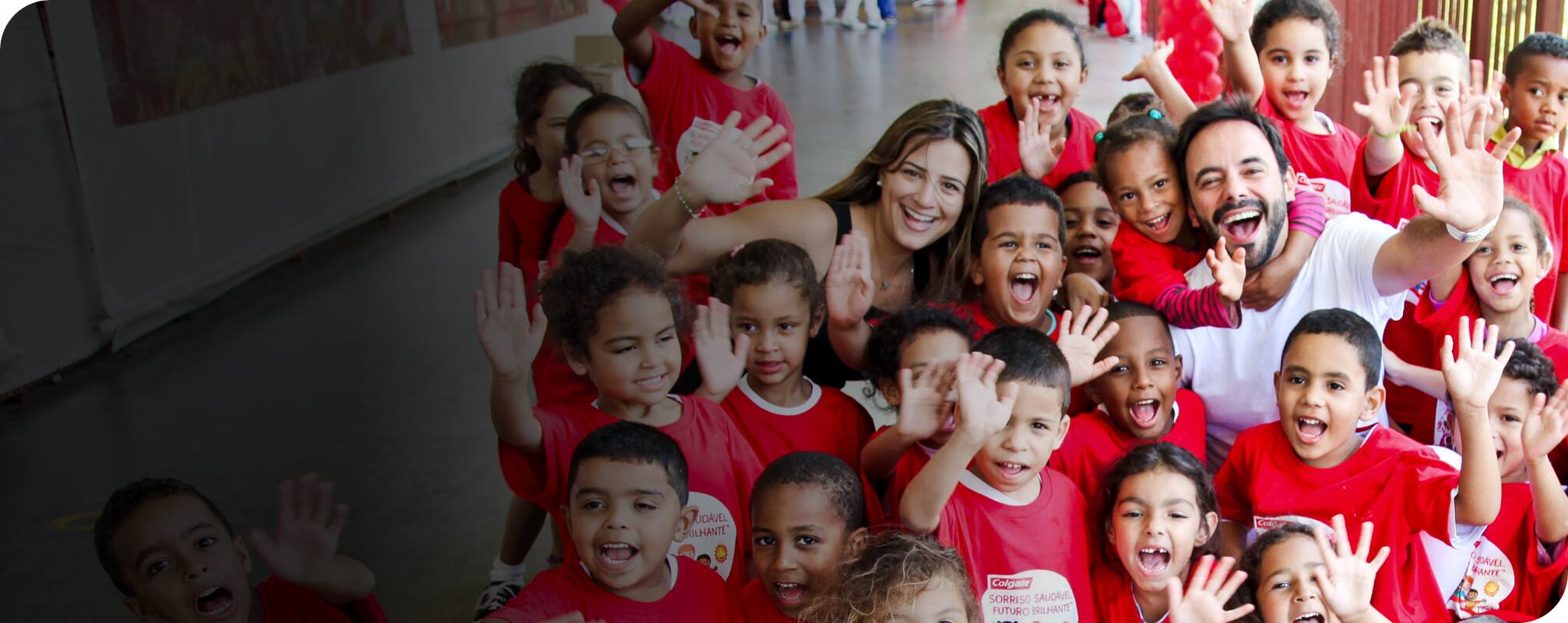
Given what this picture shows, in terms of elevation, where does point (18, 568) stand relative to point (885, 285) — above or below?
below

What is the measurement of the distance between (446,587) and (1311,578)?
1545 millimetres

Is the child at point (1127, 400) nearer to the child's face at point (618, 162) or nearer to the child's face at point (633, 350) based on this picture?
the child's face at point (633, 350)

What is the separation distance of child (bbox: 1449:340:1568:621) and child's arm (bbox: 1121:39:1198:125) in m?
0.75

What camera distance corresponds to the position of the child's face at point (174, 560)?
67.1 inches

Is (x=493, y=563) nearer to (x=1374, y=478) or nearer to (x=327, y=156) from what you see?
(x=327, y=156)

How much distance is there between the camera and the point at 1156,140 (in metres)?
2.20

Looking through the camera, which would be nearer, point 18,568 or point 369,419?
point 18,568

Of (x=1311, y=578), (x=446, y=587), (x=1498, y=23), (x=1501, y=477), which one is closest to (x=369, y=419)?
(x=446, y=587)

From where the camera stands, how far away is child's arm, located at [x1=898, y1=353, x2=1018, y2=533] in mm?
1900

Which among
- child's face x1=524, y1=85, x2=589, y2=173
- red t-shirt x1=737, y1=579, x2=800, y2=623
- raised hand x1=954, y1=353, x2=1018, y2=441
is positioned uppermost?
child's face x1=524, y1=85, x2=589, y2=173

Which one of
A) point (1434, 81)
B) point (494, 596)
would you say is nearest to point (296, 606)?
point (494, 596)

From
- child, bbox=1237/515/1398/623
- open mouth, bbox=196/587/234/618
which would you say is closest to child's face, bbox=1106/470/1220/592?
child, bbox=1237/515/1398/623

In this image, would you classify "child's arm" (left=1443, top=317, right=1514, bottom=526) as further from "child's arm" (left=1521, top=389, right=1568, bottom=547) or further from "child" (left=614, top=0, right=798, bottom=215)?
"child" (left=614, top=0, right=798, bottom=215)

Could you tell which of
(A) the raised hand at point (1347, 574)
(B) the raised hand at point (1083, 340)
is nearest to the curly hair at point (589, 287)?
(B) the raised hand at point (1083, 340)
